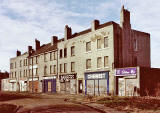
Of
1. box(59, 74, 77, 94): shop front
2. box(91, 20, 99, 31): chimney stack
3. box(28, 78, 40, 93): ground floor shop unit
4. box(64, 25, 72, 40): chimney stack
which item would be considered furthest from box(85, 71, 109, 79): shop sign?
box(28, 78, 40, 93): ground floor shop unit

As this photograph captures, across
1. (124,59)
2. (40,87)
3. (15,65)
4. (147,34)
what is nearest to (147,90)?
(124,59)

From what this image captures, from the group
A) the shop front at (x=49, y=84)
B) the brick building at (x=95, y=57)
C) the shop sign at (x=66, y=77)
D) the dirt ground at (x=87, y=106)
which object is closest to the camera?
the dirt ground at (x=87, y=106)

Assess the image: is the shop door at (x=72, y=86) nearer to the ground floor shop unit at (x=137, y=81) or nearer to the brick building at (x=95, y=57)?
the brick building at (x=95, y=57)

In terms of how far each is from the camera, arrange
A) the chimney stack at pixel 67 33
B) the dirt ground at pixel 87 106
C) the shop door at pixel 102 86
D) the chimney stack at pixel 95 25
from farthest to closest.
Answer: the chimney stack at pixel 67 33, the chimney stack at pixel 95 25, the shop door at pixel 102 86, the dirt ground at pixel 87 106

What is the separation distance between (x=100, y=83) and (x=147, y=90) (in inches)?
308

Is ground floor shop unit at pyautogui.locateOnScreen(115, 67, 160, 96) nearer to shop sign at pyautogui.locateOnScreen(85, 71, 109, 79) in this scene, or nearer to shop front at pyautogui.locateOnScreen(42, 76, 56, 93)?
shop sign at pyautogui.locateOnScreen(85, 71, 109, 79)

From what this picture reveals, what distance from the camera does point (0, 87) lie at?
74938 millimetres

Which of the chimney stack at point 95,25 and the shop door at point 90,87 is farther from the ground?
the chimney stack at point 95,25

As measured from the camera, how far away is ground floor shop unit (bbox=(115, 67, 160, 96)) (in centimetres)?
2813

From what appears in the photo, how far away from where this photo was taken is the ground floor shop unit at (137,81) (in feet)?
92.3

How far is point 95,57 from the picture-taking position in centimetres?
3516

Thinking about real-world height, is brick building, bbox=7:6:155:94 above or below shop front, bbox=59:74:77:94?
above

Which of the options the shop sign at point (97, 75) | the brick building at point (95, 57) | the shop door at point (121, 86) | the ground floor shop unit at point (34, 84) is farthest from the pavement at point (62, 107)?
the ground floor shop unit at point (34, 84)

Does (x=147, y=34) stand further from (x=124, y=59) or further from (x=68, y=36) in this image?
(x=68, y=36)
